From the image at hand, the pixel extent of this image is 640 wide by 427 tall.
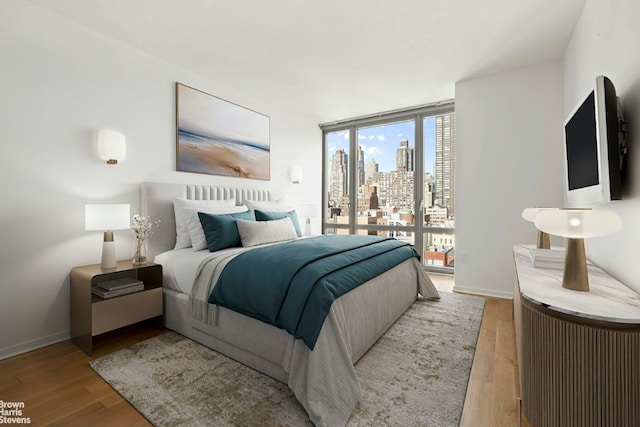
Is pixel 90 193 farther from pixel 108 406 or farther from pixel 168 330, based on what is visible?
pixel 108 406

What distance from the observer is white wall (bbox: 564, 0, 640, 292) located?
1.37 m

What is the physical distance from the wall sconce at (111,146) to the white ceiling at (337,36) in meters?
0.90

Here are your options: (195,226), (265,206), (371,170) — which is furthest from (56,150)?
(371,170)

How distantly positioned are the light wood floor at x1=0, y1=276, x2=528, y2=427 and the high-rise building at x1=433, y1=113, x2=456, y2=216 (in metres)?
2.40

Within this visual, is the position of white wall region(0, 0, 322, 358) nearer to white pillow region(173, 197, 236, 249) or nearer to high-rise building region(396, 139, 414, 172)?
white pillow region(173, 197, 236, 249)

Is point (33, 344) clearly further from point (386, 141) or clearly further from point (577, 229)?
point (386, 141)

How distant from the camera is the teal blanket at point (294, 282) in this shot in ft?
5.25

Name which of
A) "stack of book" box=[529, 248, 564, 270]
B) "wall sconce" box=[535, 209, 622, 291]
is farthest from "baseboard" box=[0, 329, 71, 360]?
"stack of book" box=[529, 248, 564, 270]

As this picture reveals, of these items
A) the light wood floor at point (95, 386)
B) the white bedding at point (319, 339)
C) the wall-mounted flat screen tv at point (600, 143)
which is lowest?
the light wood floor at point (95, 386)

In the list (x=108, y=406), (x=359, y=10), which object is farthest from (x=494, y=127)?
(x=108, y=406)

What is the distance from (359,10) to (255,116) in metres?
2.19

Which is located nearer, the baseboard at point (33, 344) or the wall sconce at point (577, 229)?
the wall sconce at point (577, 229)

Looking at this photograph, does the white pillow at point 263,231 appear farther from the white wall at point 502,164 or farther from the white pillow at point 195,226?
the white wall at point 502,164

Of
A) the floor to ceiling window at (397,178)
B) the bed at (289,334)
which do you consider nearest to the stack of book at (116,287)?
the bed at (289,334)
